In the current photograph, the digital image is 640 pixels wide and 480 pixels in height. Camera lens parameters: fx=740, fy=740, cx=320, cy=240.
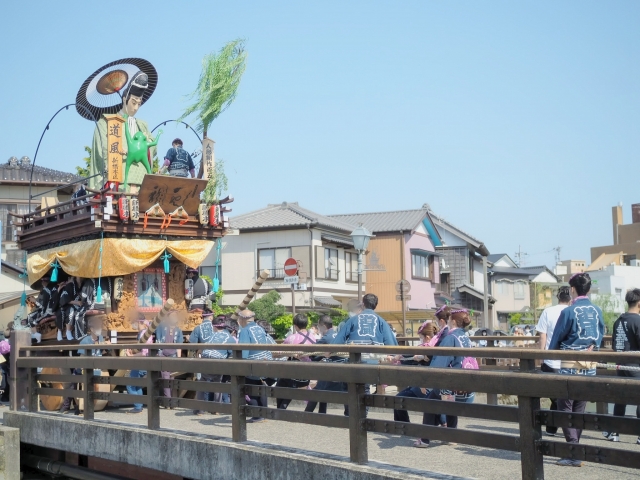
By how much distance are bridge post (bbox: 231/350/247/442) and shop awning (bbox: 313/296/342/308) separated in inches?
1139

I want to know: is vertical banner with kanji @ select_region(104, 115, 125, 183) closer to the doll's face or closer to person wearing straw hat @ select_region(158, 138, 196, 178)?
the doll's face

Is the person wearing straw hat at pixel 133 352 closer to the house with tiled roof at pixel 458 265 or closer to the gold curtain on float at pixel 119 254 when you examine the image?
the gold curtain on float at pixel 119 254

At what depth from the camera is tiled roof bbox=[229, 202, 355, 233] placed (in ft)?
119

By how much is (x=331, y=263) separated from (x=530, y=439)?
3329 cm

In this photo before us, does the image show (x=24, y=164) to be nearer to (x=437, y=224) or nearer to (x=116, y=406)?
(x=437, y=224)

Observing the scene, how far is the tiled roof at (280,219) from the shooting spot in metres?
36.4

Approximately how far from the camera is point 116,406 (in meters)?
11.9

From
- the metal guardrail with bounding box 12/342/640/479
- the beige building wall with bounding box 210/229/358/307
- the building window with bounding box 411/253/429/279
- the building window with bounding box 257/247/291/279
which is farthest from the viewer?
the building window with bounding box 411/253/429/279

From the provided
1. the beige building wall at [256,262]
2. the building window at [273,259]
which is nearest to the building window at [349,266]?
the beige building wall at [256,262]

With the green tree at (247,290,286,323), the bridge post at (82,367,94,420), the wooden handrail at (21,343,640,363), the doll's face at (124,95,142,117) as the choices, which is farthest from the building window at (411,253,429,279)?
the wooden handrail at (21,343,640,363)

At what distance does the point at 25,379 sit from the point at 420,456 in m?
6.61

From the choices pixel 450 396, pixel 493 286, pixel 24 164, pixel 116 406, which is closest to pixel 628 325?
pixel 450 396

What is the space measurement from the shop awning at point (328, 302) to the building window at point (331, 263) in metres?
1.08

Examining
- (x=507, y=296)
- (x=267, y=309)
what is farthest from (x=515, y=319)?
(x=267, y=309)
